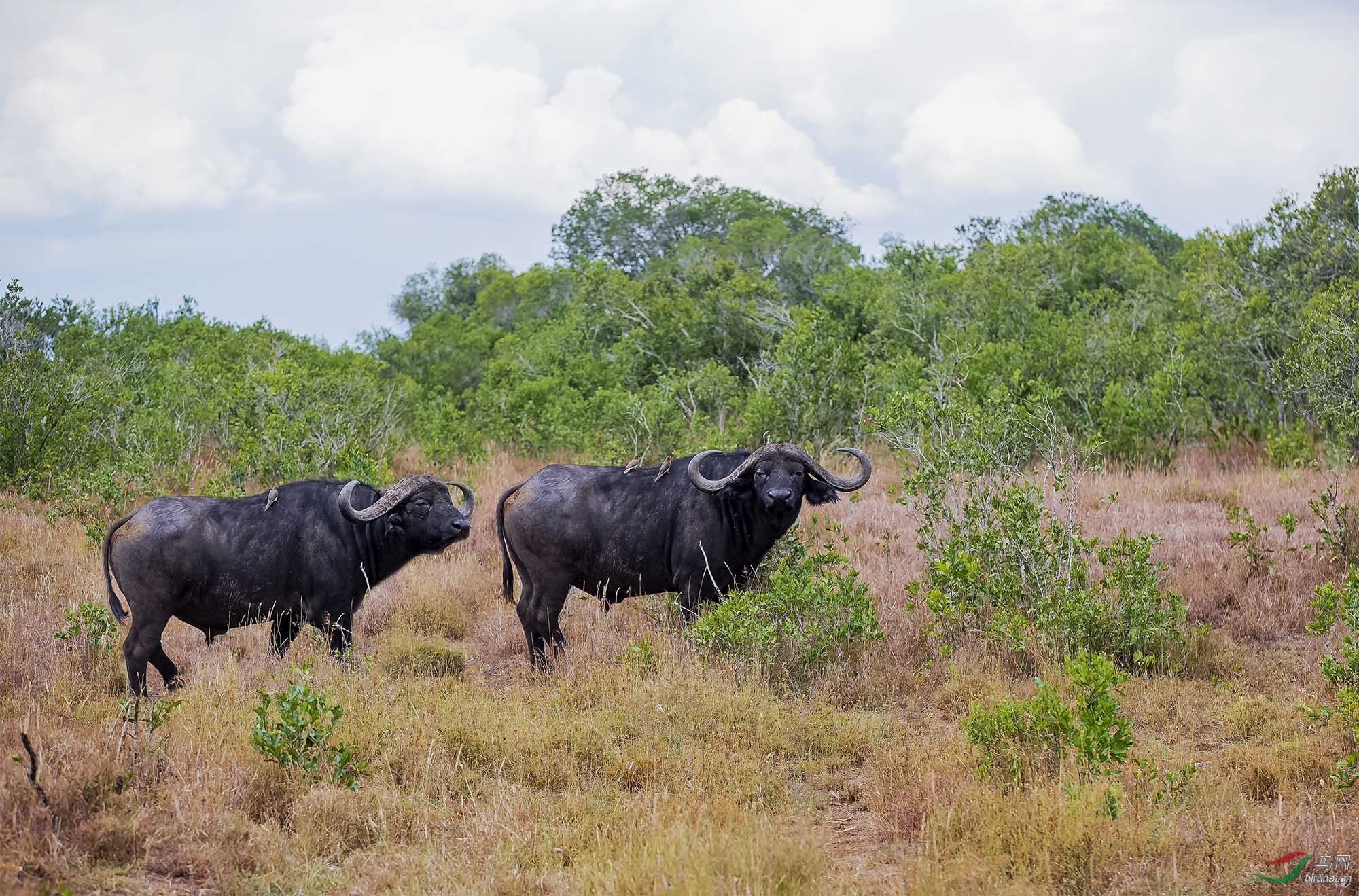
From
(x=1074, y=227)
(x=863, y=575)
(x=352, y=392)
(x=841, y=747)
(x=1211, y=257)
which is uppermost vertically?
(x=1074, y=227)

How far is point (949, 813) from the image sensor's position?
14.5 feet

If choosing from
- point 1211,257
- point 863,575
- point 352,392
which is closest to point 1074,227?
point 1211,257

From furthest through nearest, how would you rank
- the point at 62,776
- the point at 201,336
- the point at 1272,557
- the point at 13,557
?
1. the point at 201,336
2. the point at 13,557
3. the point at 1272,557
4. the point at 62,776

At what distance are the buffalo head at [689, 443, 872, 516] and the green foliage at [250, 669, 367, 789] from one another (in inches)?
127

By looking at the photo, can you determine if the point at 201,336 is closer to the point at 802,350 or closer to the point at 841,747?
the point at 802,350

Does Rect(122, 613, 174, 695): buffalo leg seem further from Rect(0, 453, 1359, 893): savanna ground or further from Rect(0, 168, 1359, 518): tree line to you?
Rect(0, 168, 1359, 518): tree line

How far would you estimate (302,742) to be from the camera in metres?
4.96

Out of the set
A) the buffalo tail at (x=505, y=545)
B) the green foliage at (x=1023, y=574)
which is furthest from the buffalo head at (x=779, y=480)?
the buffalo tail at (x=505, y=545)

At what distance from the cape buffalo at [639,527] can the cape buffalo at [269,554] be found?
593 millimetres

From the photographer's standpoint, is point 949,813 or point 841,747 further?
point 841,747

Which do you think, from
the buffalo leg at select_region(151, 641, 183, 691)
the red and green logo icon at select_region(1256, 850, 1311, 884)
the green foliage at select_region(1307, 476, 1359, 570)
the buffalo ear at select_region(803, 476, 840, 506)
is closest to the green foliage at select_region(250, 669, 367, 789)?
the buffalo leg at select_region(151, 641, 183, 691)

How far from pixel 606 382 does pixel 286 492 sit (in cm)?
1501

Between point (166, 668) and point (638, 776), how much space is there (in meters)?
3.50

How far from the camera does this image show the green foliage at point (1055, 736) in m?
4.74
